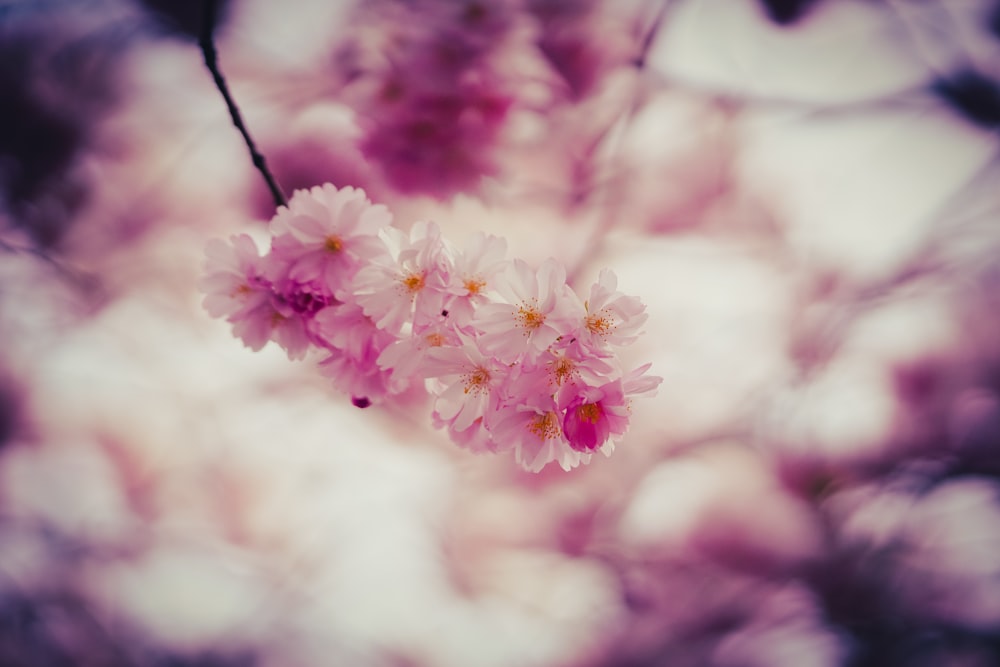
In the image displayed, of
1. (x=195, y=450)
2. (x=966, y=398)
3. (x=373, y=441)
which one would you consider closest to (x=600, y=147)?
(x=373, y=441)

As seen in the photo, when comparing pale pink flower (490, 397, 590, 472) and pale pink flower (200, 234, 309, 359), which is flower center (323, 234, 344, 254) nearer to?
pale pink flower (200, 234, 309, 359)

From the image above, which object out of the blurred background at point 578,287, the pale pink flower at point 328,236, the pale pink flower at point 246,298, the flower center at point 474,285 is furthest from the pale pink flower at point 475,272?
the blurred background at point 578,287

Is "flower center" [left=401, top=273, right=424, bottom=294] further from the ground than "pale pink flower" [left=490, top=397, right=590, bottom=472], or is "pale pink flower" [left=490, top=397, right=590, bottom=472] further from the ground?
"flower center" [left=401, top=273, right=424, bottom=294]

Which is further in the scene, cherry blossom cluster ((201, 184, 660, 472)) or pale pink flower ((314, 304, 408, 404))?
pale pink flower ((314, 304, 408, 404))


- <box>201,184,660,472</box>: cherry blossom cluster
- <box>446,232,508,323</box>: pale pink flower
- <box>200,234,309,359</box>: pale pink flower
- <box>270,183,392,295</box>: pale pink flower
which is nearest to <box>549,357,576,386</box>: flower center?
<box>201,184,660,472</box>: cherry blossom cluster

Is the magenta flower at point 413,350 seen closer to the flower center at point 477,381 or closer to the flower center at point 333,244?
the flower center at point 477,381

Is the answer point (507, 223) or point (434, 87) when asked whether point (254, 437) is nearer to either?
point (507, 223)
